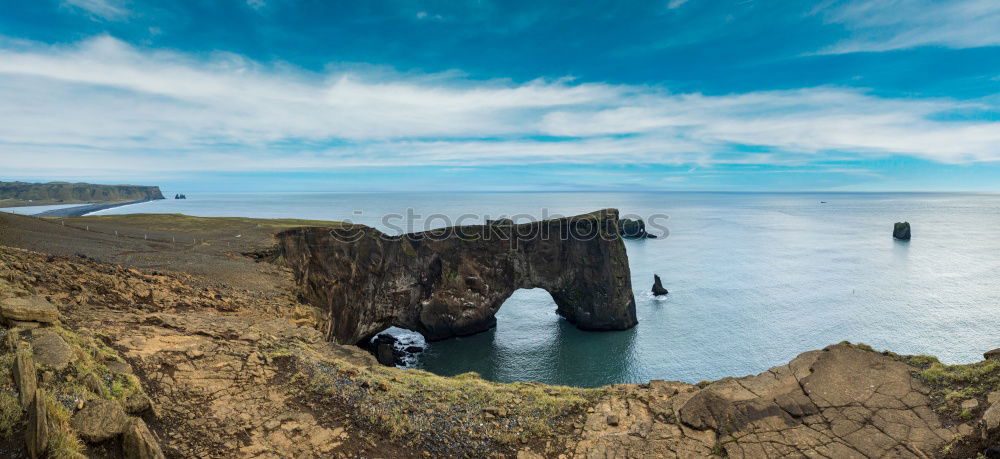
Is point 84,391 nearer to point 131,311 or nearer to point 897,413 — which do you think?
point 131,311

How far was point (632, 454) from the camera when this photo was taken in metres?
11.4

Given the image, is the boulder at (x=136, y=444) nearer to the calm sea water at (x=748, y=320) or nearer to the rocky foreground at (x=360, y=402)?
the rocky foreground at (x=360, y=402)

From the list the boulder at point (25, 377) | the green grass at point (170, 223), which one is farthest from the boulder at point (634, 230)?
the boulder at point (25, 377)

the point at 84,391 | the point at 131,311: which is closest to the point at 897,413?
the point at 84,391

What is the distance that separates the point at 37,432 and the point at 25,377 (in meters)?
2.13

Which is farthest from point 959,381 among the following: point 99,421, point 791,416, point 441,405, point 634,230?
point 634,230

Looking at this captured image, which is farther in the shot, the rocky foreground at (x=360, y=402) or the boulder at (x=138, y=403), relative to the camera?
the boulder at (x=138, y=403)

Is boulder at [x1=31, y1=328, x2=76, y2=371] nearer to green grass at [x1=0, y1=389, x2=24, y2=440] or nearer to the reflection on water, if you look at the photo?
green grass at [x1=0, y1=389, x2=24, y2=440]

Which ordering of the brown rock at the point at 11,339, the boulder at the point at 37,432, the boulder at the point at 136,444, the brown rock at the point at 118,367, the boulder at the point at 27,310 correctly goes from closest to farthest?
the boulder at the point at 37,432
the boulder at the point at 136,444
the brown rock at the point at 11,339
the brown rock at the point at 118,367
the boulder at the point at 27,310

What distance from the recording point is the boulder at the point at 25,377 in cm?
768

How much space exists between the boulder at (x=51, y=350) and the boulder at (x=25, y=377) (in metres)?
0.54

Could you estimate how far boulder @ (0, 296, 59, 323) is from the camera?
10875 millimetres

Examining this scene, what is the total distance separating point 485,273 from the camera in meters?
53.3

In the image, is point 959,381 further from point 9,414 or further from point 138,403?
point 9,414
